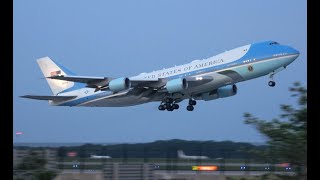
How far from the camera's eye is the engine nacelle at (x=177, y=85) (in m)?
33.8

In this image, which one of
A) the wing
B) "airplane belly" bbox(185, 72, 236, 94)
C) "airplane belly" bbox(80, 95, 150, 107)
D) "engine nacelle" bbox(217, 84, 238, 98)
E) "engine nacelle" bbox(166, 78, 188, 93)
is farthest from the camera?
"engine nacelle" bbox(217, 84, 238, 98)

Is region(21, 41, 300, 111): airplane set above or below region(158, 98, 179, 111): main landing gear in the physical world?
above

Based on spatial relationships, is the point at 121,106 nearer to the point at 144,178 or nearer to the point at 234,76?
the point at 234,76

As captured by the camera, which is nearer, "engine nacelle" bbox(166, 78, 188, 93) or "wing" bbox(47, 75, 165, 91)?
"engine nacelle" bbox(166, 78, 188, 93)

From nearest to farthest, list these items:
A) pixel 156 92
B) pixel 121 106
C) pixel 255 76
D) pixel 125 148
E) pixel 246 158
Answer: pixel 246 158 → pixel 125 148 → pixel 255 76 → pixel 156 92 → pixel 121 106

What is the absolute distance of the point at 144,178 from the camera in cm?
1513

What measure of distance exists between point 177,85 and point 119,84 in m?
3.73

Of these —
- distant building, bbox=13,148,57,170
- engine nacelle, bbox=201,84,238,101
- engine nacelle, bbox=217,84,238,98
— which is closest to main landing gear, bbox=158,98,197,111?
engine nacelle, bbox=201,84,238,101

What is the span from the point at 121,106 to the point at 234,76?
1012 centimetres

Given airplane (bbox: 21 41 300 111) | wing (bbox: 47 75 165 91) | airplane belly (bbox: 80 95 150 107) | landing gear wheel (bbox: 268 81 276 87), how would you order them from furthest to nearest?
airplane belly (bbox: 80 95 150 107) < wing (bbox: 47 75 165 91) < airplane (bbox: 21 41 300 111) < landing gear wheel (bbox: 268 81 276 87)

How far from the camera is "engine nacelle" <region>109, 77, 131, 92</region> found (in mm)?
34156

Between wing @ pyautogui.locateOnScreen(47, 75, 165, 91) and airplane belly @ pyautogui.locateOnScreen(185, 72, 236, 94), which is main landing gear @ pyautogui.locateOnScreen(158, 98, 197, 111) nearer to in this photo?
wing @ pyautogui.locateOnScreen(47, 75, 165, 91)
